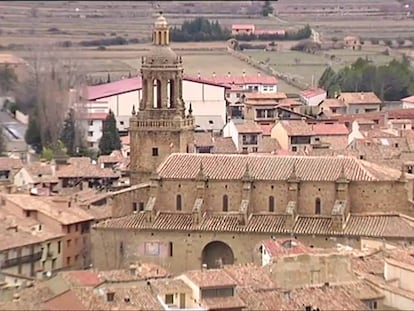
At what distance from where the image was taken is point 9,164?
49500 mm

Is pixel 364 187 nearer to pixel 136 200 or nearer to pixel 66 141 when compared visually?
pixel 136 200

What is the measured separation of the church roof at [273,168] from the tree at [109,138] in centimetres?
1895

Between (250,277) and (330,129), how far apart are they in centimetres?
A: 2895

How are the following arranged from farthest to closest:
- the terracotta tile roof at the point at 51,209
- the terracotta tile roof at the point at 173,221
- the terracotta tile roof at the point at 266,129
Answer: the terracotta tile roof at the point at 266,129 < the terracotta tile roof at the point at 51,209 < the terracotta tile roof at the point at 173,221

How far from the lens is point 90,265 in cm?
3631

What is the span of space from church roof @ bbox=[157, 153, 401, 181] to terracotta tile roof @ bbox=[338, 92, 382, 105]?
102 ft

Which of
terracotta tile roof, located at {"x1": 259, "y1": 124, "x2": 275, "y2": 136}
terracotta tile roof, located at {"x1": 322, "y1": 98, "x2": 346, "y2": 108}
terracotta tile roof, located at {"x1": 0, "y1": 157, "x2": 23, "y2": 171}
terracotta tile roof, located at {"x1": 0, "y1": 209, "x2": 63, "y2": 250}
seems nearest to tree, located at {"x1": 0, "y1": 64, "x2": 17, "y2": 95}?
terracotta tile roof, located at {"x1": 322, "y1": 98, "x2": 346, "y2": 108}

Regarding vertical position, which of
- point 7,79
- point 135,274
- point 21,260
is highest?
point 7,79

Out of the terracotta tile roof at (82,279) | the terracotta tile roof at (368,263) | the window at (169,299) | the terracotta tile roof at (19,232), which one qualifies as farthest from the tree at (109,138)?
the window at (169,299)

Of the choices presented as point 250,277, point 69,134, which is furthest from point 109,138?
point 250,277

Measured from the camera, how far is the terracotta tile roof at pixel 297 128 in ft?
181

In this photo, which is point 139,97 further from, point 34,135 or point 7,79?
point 7,79

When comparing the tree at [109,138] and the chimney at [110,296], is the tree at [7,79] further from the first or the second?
the chimney at [110,296]

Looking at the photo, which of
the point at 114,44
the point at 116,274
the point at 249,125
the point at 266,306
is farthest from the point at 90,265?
the point at 114,44
